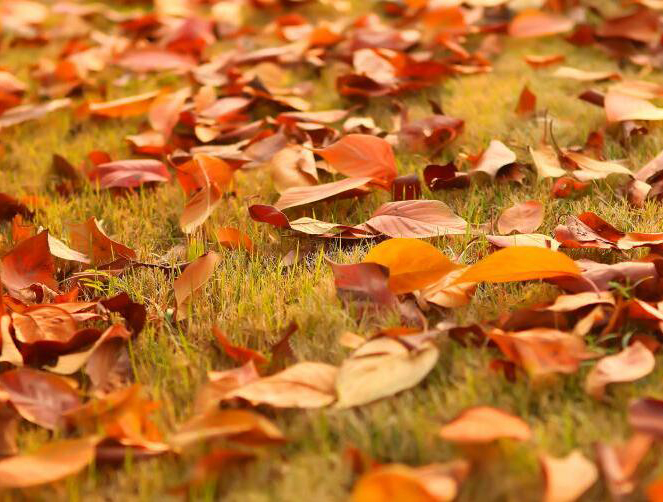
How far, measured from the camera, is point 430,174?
1.86 m

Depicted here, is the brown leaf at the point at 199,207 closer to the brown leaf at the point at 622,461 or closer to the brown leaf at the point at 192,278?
the brown leaf at the point at 192,278

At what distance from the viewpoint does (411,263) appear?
53.7 inches

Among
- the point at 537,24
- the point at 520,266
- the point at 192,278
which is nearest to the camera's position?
the point at 520,266

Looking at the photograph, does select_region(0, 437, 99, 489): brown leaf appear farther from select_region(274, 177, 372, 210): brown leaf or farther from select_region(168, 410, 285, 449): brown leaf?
select_region(274, 177, 372, 210): brown leaf

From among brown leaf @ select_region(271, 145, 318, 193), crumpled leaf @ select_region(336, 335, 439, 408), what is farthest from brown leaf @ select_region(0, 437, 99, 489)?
brown leaf @ select_region(271, 145, 318, 193)

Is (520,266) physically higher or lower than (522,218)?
higher

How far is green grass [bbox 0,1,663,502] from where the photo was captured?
1057 millimetres

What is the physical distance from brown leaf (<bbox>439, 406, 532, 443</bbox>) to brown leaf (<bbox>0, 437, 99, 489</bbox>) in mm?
454

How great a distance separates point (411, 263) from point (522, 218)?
0.39 metres

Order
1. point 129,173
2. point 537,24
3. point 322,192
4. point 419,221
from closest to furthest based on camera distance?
point 419,221
point 322,192
point 129,173
point 537,24

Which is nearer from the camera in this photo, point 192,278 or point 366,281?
point 366,281

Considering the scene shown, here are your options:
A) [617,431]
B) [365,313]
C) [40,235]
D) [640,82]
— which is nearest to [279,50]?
[640,82]

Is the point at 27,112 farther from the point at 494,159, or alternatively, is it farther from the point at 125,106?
the point at 494,159

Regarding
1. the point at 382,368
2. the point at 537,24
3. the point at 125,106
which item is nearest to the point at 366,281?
the point at 382,368
